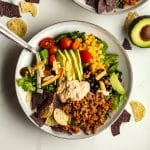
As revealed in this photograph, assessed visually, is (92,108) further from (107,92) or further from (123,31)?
(123,31)

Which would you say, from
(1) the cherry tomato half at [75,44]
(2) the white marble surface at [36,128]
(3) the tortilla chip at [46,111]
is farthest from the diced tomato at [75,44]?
(3) the tortilla chip at [46,111]

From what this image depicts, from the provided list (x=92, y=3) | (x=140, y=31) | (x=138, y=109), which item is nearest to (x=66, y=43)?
(x=92, y=3)

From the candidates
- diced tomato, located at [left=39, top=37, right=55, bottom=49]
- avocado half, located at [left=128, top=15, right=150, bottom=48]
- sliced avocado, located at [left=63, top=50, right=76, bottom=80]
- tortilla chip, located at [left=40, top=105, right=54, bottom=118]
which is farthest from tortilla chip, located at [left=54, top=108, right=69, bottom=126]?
avocado half, located at [left=128, top=15, right=150, bottom=48]

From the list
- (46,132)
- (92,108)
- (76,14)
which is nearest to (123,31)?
(76,14)

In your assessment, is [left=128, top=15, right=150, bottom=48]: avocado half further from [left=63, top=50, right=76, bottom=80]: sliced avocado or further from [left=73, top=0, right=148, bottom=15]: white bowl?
[left=63, top=50, right=76, bottom=80]: sliced avocado

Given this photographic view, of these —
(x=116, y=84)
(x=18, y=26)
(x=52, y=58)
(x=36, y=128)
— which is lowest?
(x=36, y=128)

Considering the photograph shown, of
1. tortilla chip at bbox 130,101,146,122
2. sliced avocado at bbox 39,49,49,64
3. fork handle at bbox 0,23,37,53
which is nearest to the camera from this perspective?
fork handle at bbox 0,23,37,53

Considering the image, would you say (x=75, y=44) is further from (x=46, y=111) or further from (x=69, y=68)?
(x=46, y=111)
